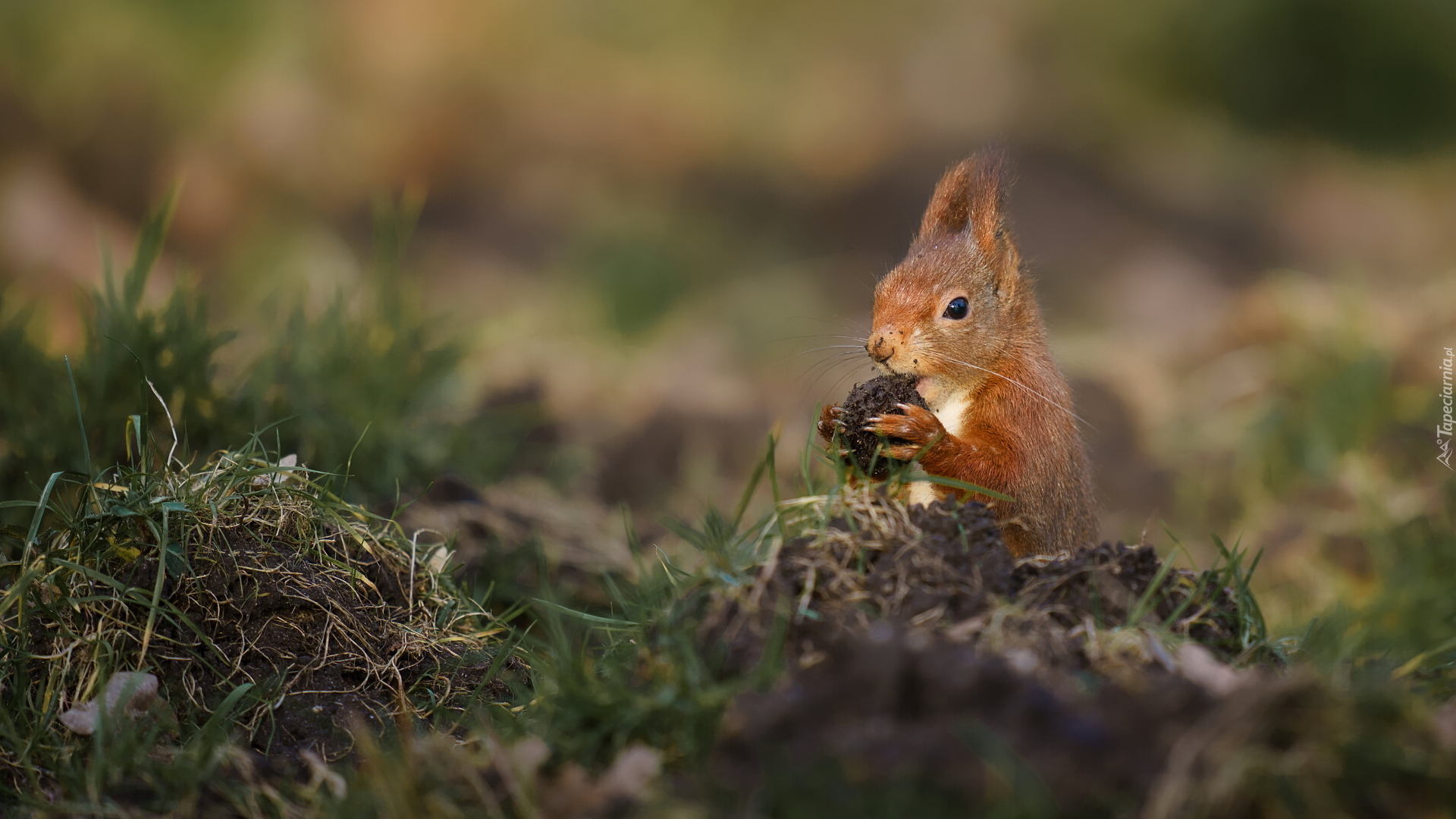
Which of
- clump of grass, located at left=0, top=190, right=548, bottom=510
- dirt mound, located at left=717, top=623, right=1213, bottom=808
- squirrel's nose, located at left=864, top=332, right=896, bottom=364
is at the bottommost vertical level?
clump of grass, located at left=0, top=190, right=548, bottom=510

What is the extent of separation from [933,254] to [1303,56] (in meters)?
10.5

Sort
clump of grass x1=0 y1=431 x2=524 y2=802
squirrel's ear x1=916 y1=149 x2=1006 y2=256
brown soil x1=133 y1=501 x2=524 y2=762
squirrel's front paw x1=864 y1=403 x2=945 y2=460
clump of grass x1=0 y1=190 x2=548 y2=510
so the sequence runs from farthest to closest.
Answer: clump of grass x1=0 y1=190 x2=548 y2=510 < squirrel's ear x1=916 y1=149 x2=1006 y2=256 < squirrel's front paw x1=864 y1=403 x2=945 y2=460 < brown soil x1=133 y1=501 x2=524 y2=762 < clump of grass x1=0 y1=431 x2=524 y2=802

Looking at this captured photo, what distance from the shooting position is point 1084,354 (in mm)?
6820

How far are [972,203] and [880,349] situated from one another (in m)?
0.60

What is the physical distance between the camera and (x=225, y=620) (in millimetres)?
2400

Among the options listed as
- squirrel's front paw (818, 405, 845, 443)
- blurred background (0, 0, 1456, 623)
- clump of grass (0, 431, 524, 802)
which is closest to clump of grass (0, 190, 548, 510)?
blurred background (0, 0, 1456, 623)

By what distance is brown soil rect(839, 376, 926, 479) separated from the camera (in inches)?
101

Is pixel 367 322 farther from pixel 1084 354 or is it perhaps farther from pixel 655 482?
pixel 1084 354

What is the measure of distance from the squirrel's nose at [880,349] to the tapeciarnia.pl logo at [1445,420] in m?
3.63

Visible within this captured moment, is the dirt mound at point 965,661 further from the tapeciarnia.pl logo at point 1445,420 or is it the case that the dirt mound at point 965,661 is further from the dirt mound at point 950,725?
the tapeciarnia.pl logo at point 1445,420

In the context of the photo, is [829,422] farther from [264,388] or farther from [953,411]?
[264,388]

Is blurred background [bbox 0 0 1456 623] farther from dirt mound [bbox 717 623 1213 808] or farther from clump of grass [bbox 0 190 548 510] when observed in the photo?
dirt mound [bbox 717 623 1213 808]

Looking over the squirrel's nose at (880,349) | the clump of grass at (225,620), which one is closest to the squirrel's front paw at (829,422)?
the squirrel's nose at (880,349)

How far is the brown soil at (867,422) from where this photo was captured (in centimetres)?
256
